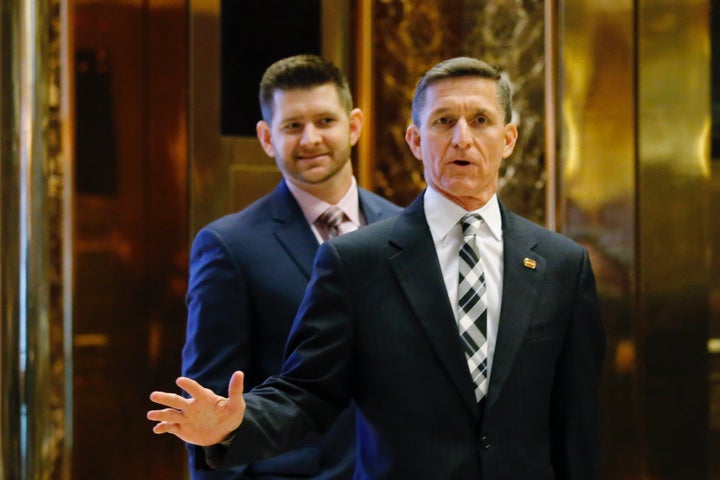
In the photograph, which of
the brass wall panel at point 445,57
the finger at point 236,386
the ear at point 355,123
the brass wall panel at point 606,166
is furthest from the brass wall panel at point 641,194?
the finger at point 236,386

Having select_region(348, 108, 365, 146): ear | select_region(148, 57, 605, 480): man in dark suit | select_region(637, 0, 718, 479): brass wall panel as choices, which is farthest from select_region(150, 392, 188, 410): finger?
select_region(637, 0, 718, 479): brass wall panel

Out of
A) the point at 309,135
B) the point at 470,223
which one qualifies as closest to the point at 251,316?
the point at 309,135

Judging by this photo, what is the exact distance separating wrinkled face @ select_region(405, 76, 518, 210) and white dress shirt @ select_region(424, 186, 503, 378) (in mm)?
23

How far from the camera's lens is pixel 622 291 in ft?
12.6

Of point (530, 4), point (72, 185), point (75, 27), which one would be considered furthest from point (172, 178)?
point (530, 4)

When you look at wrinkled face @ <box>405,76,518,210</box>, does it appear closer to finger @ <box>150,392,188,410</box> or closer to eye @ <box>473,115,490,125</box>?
eye @ <box>473,115,490,125</box>

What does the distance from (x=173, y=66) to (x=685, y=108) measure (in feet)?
6.00

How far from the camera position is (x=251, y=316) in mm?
2547

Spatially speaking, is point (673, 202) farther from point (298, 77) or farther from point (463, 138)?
point (463, 138)

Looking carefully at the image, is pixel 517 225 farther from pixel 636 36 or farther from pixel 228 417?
pixel 636 36

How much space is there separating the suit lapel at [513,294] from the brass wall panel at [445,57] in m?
1.93

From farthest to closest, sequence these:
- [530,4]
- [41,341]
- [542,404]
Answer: [530,4], [41,341], [542,404]

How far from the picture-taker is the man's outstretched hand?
175 cm

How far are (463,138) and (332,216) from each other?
0.81 meters
